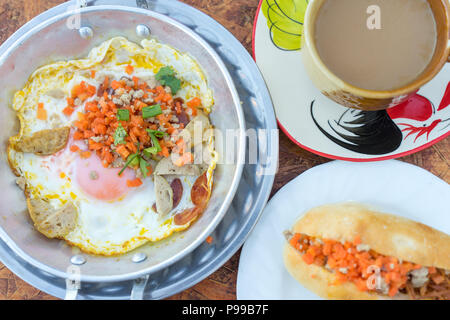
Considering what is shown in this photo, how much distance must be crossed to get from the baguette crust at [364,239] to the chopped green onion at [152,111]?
2.26ft

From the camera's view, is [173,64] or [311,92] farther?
[173,64]

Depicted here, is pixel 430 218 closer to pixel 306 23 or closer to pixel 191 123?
pixel 306 23

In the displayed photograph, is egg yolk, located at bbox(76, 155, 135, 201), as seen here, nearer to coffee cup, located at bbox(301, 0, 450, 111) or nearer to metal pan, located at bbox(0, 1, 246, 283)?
metal pan, located at bbox(0, 1, 246, 283)

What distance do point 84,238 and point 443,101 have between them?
1428 millimetres

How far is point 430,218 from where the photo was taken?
1423 millimetres

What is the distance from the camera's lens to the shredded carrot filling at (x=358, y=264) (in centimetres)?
129

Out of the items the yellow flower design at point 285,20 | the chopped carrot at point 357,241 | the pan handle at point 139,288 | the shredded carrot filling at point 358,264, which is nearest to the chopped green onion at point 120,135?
the pan handle at point 139,288

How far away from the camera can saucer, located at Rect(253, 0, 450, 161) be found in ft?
4.43

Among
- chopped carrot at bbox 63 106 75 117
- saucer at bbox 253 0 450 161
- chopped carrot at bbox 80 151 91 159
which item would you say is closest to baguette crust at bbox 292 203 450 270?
saucer at bbox 253 0 450 161

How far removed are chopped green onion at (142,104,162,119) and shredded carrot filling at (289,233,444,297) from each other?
2.51 ft

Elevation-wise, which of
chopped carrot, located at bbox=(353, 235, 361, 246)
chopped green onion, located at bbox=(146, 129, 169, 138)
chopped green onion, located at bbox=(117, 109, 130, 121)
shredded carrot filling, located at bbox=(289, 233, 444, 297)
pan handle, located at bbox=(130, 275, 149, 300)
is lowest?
pan handle, located at bbox=(130, 275, 149, 300)

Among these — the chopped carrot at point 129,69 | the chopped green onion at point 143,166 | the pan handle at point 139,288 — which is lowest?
the pan handle at point 139,288

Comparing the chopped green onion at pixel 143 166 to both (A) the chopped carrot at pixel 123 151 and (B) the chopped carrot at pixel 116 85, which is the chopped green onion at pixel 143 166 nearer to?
(A) the chopped carrot at pixel 123 151
